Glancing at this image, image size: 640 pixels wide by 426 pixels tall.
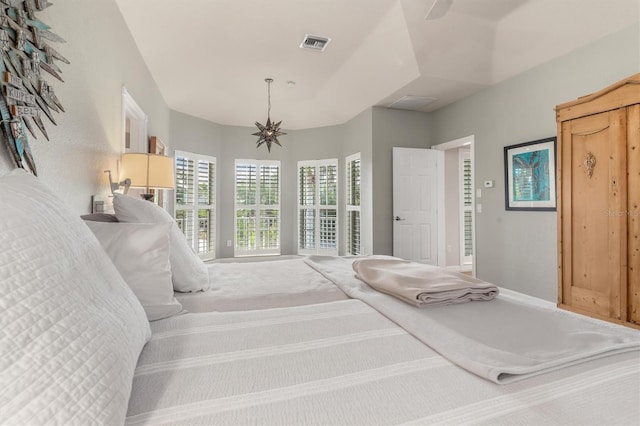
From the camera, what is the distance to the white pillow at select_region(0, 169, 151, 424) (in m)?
0.44

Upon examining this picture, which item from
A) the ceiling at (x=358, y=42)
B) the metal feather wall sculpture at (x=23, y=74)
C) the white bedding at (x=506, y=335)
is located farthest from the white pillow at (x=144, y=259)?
the ceiling at (x=358, y=42)

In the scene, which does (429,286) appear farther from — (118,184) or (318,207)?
(318,207)

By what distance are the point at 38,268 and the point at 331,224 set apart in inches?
221

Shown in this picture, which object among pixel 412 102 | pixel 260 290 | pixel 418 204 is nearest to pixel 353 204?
pixel 418 204

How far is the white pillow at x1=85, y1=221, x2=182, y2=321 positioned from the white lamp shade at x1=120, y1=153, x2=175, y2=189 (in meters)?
1.23

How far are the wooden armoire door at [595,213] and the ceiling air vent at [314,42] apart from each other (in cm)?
232

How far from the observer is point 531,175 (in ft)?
11.3

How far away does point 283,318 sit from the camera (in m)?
1.11

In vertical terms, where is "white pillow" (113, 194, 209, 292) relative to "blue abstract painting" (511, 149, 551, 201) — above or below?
below

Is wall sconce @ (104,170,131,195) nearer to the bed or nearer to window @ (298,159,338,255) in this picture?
the bed

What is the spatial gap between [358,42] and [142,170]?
2.43m

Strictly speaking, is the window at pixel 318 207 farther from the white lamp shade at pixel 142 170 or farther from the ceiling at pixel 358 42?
the white lamp shade at pixel 142 170

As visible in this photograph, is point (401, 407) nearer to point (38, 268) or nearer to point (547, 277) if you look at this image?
point (38, 268)

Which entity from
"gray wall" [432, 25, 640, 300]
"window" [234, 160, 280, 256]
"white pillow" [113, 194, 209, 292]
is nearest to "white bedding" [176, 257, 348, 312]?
"white pillow" [113, 194, 209, 292]
